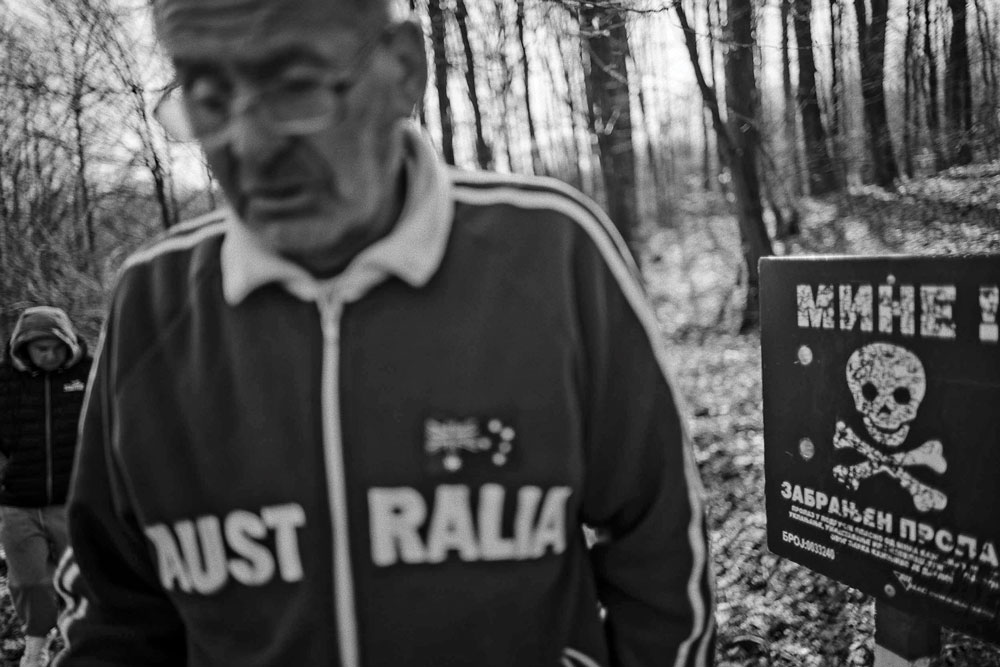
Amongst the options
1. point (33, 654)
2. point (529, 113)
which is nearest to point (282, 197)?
Result: point (33, 654)

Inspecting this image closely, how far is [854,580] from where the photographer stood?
2.08 meters

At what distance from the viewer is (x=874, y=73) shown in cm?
648

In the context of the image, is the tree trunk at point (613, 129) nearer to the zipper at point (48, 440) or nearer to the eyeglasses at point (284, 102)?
the zipper at point (48, 440)

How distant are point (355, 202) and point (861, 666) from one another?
3120mm

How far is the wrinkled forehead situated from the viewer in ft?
3.23

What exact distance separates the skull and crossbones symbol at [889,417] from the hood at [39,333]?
4.35 meters

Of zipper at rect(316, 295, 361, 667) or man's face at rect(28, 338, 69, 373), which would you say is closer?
zipper at rect(316, 295, 361, 667)

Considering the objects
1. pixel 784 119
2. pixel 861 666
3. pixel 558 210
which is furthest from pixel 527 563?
pixel 784 119

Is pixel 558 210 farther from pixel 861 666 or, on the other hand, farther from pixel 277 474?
pixel 861 666

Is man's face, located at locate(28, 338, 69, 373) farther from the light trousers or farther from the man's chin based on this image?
the man's chin

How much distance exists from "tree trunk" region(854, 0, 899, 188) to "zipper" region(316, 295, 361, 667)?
19.5 ft

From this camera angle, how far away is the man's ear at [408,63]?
1.10 metres

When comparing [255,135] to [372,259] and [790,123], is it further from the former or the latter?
[790,123]

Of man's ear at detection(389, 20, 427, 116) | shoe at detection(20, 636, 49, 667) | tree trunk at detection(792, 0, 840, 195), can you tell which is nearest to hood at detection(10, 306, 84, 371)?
shoe at detection(20, 636, 49, 667)
